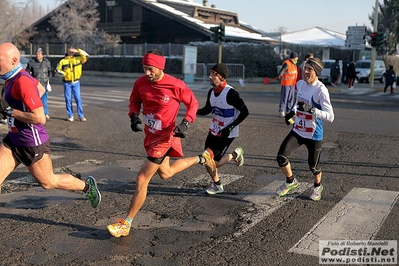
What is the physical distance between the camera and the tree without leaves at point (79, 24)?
46406 millimetres

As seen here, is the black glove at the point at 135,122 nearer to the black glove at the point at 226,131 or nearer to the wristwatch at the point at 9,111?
the wristwatch at the point at 9,111

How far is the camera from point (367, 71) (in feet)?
115

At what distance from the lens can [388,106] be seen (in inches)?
744

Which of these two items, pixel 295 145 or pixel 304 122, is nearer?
pixel 304 122

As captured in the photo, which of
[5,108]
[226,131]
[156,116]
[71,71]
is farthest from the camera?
[71,71]

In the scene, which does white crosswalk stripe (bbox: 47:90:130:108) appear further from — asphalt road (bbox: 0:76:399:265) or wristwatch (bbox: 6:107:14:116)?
wristwatch (bbox: 6:107:14:116)

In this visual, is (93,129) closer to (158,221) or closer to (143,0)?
(158,221)

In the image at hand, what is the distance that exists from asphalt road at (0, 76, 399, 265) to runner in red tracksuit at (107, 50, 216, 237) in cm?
53

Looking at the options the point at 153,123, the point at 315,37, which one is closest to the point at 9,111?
the point at 153,123

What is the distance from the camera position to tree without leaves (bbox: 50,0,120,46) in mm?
46406

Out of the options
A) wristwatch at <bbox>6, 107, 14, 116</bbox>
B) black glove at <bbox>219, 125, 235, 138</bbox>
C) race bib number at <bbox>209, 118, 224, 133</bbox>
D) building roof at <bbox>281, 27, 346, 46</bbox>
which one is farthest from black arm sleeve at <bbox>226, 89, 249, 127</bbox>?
building roof at <bbox>281, 27, 346, 46</bbox>

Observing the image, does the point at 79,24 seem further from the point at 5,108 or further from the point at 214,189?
the point at 5,108

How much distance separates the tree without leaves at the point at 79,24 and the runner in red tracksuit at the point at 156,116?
41023 mm

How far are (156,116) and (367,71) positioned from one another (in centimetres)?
3254
